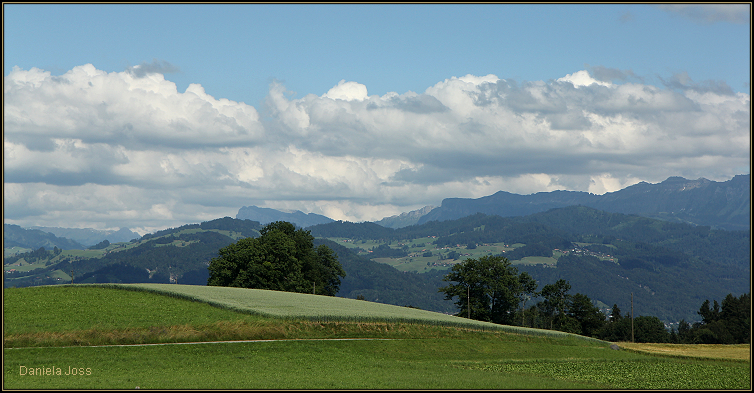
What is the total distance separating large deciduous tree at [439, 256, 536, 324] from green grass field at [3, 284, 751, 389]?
2121 inches

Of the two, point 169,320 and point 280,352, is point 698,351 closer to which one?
point 280,352

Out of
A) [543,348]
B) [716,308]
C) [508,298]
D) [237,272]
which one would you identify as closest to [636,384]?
[543,348]

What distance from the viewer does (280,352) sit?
52.2 metres

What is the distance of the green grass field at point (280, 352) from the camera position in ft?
133

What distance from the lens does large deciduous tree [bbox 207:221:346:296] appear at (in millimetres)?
123125

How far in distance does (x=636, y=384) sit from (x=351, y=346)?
26.9 m

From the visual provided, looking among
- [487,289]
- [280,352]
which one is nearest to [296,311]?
[280,352]

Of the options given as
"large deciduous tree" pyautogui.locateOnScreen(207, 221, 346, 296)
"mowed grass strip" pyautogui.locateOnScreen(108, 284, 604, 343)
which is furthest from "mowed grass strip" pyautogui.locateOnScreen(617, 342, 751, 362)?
"large deciduous tree" pyautogui.locateOnScreen(207, 221, 346, 296)

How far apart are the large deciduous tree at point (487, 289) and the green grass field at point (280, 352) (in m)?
53.9

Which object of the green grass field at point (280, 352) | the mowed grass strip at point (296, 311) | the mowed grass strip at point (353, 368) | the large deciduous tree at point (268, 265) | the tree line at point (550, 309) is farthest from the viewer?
the tree line at point (550, 309)

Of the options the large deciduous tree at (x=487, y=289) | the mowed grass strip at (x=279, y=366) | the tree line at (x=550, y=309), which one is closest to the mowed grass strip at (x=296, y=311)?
the mowed grass strip at (x=279, y=366)

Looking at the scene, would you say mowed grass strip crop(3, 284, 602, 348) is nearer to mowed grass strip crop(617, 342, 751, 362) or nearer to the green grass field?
the green grass field

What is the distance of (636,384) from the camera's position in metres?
43.3

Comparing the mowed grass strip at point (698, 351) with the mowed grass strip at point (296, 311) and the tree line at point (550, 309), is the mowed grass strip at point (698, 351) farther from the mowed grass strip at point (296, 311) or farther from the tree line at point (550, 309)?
the tree line at point (550, 309)
